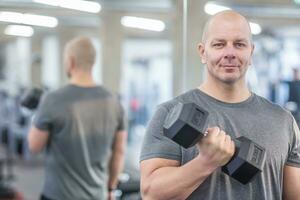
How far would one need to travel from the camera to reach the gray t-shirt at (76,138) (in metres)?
2.28

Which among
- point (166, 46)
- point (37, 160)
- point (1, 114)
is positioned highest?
point (166, 46)

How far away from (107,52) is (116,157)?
5.09 m

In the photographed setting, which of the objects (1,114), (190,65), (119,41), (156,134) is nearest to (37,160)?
(1,114)

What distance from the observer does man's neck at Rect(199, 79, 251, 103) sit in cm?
131

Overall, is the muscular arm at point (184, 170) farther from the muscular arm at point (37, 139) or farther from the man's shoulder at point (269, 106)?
the muscular arm at point (37, 139)

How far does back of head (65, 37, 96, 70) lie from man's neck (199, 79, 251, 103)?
43.4 inches

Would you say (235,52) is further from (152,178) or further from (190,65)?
(190,65)

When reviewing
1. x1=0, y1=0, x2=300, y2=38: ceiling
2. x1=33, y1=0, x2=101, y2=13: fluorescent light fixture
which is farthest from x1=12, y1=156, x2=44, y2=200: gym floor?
x1=33, y1=0, x2=101, y2=13: fluorescent light fixture

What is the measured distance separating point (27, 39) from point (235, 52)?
328 inches

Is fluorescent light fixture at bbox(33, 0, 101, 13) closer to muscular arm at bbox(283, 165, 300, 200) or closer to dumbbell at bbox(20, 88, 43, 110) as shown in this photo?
dumbbell at bbox(20, 88, 43, 110)

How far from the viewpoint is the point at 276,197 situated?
51.8 inches

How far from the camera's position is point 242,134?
1283 millimetres

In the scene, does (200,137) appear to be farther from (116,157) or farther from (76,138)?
(116,157)

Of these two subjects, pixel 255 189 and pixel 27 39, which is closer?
pixel 255 189
